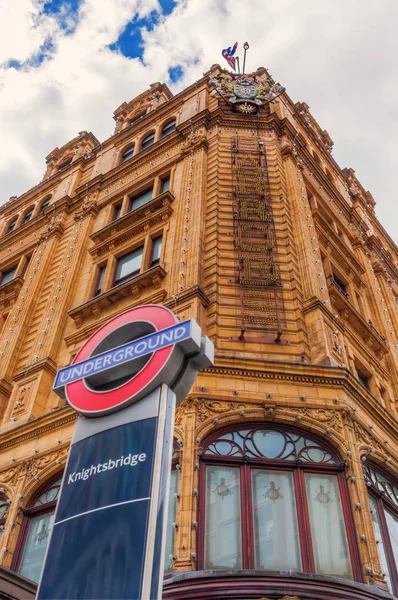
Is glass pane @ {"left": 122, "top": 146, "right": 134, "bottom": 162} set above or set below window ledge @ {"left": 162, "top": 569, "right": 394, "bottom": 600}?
above

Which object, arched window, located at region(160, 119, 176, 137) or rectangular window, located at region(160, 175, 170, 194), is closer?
rectangular window, located at region(160, 175, 170, 194)

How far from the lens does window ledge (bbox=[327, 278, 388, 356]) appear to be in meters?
20.8

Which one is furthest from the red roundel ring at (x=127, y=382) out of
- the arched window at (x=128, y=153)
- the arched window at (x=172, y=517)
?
the arched window at (x=128, y=153)

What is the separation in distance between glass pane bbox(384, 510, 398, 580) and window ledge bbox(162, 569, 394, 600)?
8.75 feet

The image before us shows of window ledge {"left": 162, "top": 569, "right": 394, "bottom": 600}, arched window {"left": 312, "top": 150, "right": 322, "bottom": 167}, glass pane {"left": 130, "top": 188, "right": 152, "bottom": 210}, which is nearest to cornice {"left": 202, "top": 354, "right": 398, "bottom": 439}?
window ledge {"left": 162, "top": 569, "right": 394, "bottom": 600}

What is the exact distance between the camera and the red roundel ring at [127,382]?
10.1 meters

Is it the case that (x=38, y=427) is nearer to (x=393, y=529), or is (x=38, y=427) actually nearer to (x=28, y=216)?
(x=393, y=529)

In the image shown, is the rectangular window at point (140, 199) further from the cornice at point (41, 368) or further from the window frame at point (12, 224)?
the window frame at point (12, 224)

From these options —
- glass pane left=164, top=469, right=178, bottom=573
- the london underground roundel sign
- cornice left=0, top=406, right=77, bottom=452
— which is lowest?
glass pane left=164, top=469, right=178, bottom=573

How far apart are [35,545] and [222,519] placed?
5476 millimetres

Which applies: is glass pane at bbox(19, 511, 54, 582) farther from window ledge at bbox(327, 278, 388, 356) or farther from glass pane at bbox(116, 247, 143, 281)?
window ledge at bbox(327, 278, 388, 356)

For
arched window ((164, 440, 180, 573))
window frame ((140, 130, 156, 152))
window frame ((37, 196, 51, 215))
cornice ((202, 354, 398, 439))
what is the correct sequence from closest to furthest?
arched window ((164, 440, 180, 573)) < cornice ((202, 354, 398, 439)) < window frame ((140, 130, 156, 152)) < window frame ((37, 196, 51, 215))

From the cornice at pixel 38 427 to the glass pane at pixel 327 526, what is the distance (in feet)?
23.8

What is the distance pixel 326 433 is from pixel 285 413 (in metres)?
1.11
